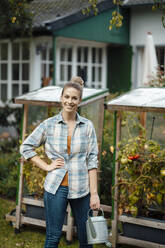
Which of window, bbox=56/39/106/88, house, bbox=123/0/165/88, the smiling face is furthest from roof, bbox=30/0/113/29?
the smiling face

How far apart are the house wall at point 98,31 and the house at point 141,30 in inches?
8.8

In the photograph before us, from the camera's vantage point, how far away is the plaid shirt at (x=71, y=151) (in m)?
3.54

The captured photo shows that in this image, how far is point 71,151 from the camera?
3.56 meters

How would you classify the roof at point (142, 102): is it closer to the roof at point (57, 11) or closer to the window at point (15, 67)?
the roof at point (57, 11)

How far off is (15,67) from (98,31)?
2.45 metres

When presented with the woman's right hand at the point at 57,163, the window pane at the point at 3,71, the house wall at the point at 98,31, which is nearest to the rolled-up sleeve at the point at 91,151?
the woman's right hand at the point at 57,163

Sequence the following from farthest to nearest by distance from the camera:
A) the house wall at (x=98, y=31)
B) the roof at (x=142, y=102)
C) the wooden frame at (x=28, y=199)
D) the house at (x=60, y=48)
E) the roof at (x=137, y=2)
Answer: the roof at (x=137, y=2)
the house wall at (x=98, y=31)
the house at (x=60, y=48)
the wooden frame at (x=28, y=199)
the roof at (x=142, y=102)

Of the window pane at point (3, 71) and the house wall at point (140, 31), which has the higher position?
the house wall at point (140, 31)

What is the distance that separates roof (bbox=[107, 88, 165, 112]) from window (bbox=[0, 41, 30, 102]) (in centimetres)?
692

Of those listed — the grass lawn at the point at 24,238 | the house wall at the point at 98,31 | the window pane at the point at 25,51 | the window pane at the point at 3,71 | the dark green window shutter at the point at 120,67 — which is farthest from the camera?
the dark green window shutter at the point at 120,67

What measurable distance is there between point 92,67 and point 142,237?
879cm

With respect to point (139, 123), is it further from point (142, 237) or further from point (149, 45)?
point (149, 45)

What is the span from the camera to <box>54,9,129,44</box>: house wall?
10.8 metres

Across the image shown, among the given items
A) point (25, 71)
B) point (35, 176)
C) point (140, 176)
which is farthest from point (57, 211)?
point (25, 71)
